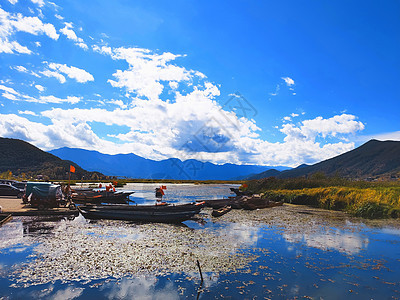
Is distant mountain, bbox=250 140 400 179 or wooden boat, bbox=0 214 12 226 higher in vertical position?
distant mountain, bbox=250 140 400 179

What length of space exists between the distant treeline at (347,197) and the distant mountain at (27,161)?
10736cm

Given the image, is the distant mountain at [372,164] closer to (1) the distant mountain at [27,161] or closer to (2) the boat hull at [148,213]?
(2) the boat hull at [148,213]

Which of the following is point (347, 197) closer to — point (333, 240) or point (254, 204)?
point (254, 204)

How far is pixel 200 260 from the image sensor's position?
42.7 feet

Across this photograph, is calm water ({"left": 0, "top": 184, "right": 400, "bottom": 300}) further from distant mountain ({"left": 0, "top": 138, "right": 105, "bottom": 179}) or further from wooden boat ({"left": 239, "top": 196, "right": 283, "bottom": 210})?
distant mountain ({"left": 0, "top": 138, "right": 105, "bottom": 179})

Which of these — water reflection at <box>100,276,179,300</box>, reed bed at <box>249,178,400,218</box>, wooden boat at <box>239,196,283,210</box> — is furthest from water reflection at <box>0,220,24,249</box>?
reed bed at <box>249,178,400,218</box>

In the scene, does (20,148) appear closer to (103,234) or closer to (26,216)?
(26,216)

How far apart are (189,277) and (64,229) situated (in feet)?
45.1

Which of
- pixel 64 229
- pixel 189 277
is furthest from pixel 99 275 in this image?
pixel 64 229

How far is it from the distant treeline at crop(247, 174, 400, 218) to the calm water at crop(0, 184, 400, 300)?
211 inches

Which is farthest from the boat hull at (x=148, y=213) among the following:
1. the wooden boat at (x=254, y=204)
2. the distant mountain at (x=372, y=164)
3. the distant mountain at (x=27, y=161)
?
the distant mountain at (x=372, y=164)

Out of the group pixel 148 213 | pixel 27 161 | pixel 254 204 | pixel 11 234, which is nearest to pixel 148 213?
pixel 148 213

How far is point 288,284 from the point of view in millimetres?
10250

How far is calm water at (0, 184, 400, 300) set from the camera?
9.65m
